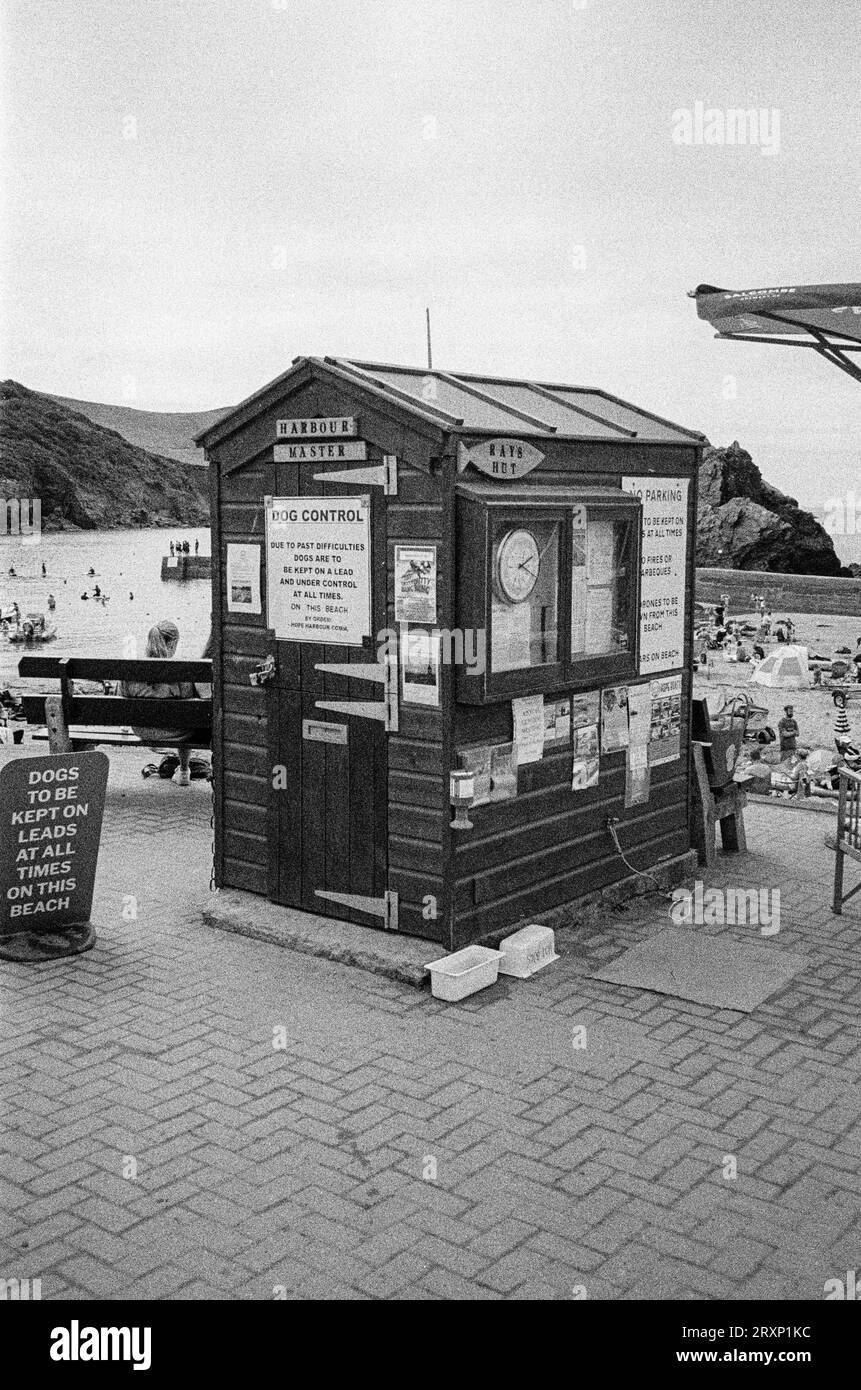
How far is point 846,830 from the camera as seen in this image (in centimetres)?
786

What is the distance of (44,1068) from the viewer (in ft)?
18.7

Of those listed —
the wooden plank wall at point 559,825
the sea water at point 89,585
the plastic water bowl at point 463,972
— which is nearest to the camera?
the plastic water bowl at point 463,972

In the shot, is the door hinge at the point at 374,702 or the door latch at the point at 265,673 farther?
the door latch at the point at 265,673

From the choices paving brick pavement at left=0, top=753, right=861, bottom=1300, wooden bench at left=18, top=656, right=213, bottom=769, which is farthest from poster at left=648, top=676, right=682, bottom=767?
wooden bench at left=18, top=656, right=213, bottom=769

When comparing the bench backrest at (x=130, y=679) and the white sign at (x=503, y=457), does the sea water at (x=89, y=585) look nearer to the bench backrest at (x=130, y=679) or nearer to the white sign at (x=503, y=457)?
the bench backrest at (x=130, y=679)

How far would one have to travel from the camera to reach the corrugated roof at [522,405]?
6.89m

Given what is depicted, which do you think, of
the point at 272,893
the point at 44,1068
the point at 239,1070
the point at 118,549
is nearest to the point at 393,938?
the point at 272,893

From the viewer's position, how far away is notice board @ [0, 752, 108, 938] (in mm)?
7012

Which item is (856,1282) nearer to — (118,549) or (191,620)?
(191,620)

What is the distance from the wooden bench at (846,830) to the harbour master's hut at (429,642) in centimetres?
123

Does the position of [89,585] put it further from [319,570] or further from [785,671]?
[319,570]

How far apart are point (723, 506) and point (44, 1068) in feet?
57.2

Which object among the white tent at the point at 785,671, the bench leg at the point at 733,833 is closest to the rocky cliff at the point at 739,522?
the white tent at the point at 785,671

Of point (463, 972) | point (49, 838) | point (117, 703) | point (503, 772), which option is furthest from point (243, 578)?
point (117, 703)
